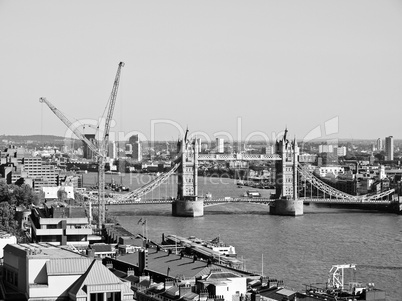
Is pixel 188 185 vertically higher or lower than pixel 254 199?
higher

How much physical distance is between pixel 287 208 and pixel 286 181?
16.9 feet

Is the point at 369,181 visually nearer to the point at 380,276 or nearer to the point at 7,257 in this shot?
the point at 380,276

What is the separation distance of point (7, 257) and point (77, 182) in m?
63.1

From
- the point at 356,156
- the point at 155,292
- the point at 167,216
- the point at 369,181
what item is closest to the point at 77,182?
the point at 369,181

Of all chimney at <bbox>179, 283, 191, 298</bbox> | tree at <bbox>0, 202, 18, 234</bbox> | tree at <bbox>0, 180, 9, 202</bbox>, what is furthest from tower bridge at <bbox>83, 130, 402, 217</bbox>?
chimney at <bbox>179, 283, 191, 298</bbox>

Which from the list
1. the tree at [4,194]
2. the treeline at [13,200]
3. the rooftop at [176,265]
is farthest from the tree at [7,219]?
the rooftop at [176,265]

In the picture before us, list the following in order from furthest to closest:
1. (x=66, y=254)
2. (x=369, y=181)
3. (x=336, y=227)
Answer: (x=369, y=181), (x=336, y=227), (x=66, y=254)

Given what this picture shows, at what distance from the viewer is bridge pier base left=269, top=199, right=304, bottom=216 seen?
57531mm

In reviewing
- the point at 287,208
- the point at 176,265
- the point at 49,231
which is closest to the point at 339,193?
the point at 287,208

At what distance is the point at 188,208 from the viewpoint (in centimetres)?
5588

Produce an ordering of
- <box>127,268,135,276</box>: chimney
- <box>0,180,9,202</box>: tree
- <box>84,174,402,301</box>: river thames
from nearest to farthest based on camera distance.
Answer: <box>127,268,135,276</box>: chimney, <box>84,174,402,301</box>: river thames, <box>0,180,9,202</box>: tree

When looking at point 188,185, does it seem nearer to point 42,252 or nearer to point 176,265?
point 176,265

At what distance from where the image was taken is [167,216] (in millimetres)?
54781

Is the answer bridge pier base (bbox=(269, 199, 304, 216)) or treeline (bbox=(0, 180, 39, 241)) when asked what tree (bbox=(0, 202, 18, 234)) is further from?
bridge pier base (bbox=(269, 199, 304, 216))
